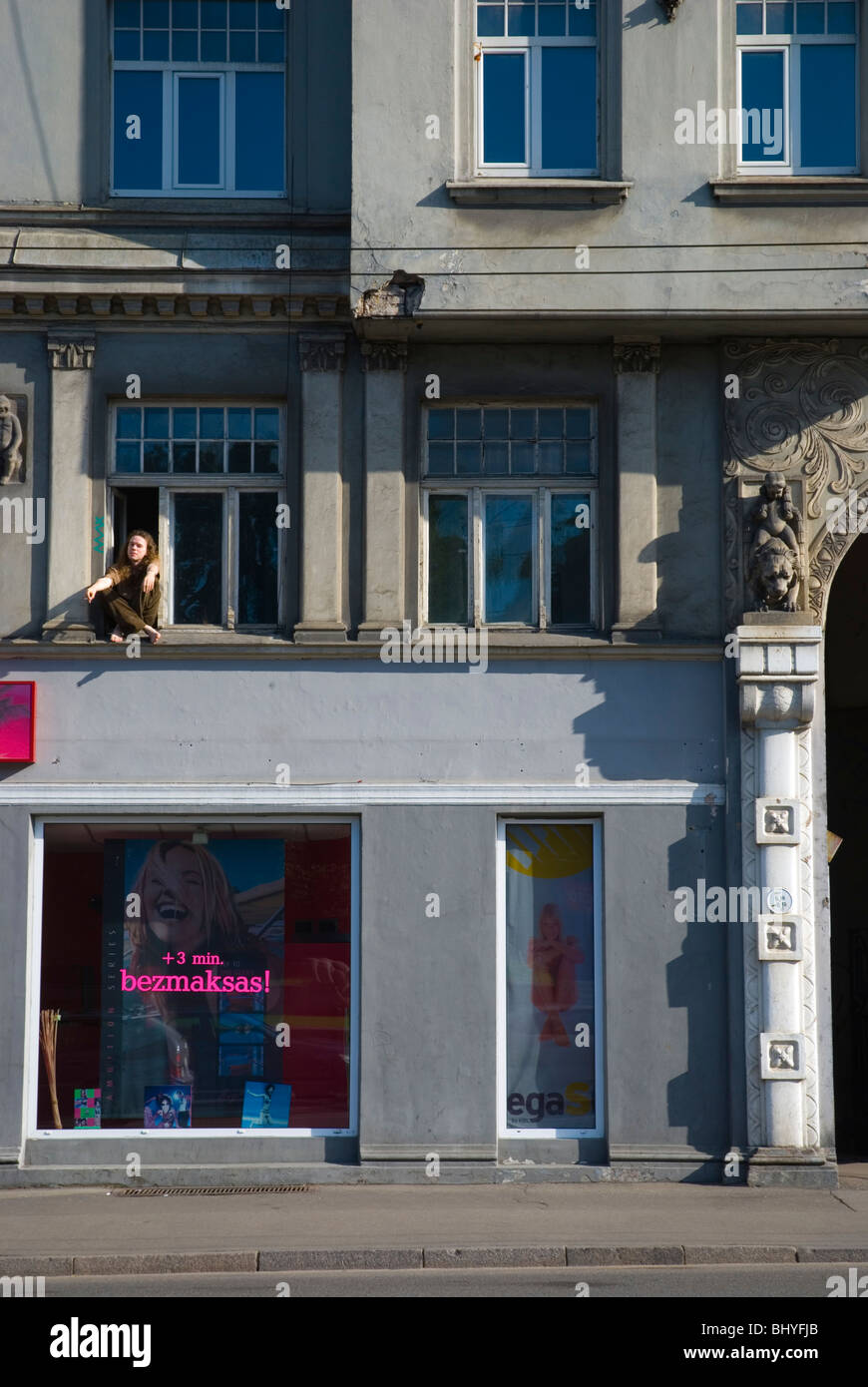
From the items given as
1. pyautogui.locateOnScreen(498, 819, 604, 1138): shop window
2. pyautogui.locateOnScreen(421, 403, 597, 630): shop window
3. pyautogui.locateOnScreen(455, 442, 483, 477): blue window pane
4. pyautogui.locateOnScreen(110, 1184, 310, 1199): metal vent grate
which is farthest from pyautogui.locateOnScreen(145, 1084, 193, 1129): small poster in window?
pyautogui.locateOnScreen(455, 442, 483, 477): blue window pane

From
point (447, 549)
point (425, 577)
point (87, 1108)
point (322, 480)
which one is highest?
point (322, 480)

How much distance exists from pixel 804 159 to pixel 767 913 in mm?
6627

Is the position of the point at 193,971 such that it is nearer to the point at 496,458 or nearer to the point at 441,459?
the point at 441,459

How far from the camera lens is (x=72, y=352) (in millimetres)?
15289

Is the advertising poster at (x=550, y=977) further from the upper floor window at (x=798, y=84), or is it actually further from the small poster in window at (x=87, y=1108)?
the upper floor window at (x=798, y=84)

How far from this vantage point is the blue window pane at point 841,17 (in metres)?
15.2

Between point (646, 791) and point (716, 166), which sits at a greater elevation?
point (716, 166)

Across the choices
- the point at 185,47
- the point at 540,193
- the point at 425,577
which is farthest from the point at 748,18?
the point at 425,577

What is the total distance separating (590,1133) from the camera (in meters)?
14.8

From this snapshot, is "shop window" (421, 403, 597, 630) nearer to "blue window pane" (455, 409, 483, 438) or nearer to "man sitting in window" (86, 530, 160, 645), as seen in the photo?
"blue window pane" (455, 409, 483, 438)

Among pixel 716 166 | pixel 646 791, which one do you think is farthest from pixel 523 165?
pixel 646 791

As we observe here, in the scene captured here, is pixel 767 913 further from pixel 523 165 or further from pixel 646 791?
pixel 523 165

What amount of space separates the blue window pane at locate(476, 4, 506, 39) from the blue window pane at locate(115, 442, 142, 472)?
4799mm

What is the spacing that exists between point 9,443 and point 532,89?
5.61 metres
